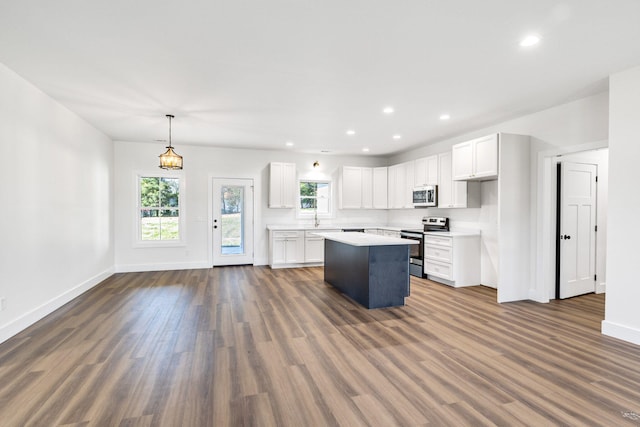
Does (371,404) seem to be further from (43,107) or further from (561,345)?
(43,107)

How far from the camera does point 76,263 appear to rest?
482 centimetres

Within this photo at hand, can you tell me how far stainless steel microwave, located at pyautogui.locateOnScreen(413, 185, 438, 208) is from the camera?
622cm

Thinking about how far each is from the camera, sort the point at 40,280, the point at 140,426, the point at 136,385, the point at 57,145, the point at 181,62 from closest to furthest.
Result: the point at 140,426 → the point at 136,385 → the point at 181,62 → the point at 40,280 → the point at 57,145

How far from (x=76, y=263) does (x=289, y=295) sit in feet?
10.4

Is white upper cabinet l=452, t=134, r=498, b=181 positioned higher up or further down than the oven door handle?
higher up

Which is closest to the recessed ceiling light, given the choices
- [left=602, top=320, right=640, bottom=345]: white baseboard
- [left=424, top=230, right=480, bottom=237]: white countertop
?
[left=602, top=320, right=640, bottom=345]: white baseboard

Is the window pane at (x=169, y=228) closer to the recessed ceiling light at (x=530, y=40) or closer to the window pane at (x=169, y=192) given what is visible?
the window pane at (x=169, y=192)

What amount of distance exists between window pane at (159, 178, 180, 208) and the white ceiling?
222cm

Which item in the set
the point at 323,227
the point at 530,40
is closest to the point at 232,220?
the point at 323,227

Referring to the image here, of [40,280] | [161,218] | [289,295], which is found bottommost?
[289,295]

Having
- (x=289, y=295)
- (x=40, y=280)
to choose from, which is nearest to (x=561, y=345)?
(x=289, y=295)

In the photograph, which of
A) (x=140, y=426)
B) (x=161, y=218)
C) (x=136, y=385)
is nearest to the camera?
(x=140, y=426)

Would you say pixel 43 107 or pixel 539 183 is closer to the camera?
pixel 43 107

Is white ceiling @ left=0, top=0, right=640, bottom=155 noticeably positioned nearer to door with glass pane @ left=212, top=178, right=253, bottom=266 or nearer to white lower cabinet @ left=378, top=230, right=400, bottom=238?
door with glass pane @ left=212, top=178, right=253, bottom=266
